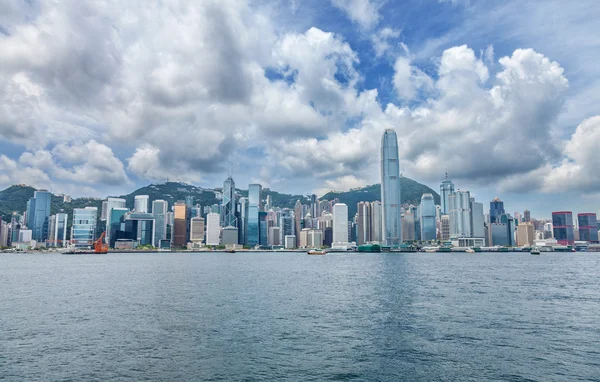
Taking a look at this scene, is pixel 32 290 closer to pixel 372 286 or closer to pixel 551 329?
pixel 372 286

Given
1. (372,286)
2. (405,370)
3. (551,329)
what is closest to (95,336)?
(405,370)

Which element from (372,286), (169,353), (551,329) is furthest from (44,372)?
(372,286)

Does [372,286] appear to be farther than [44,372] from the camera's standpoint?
Yes

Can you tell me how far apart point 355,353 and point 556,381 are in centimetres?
1417

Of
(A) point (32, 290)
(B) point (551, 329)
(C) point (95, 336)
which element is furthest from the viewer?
(A) point (32, 290)

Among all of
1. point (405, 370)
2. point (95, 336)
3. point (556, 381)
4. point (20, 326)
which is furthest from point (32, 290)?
point (556, 381)

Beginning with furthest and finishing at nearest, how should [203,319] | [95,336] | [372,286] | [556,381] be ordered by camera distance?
A: [372,286] → [203,319] → [95,336] → [556,381]

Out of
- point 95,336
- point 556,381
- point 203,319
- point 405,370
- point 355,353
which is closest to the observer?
point 556,381

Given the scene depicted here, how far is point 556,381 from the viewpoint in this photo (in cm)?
2761

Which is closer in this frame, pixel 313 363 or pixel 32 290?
pixel 313 363

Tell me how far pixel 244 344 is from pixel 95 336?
15.0 meters

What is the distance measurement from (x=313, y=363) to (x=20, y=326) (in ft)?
109

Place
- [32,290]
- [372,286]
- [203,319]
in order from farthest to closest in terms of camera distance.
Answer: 1. [372,286]
2. [32,290]
3. [203,319]

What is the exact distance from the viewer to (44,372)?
2931cm
